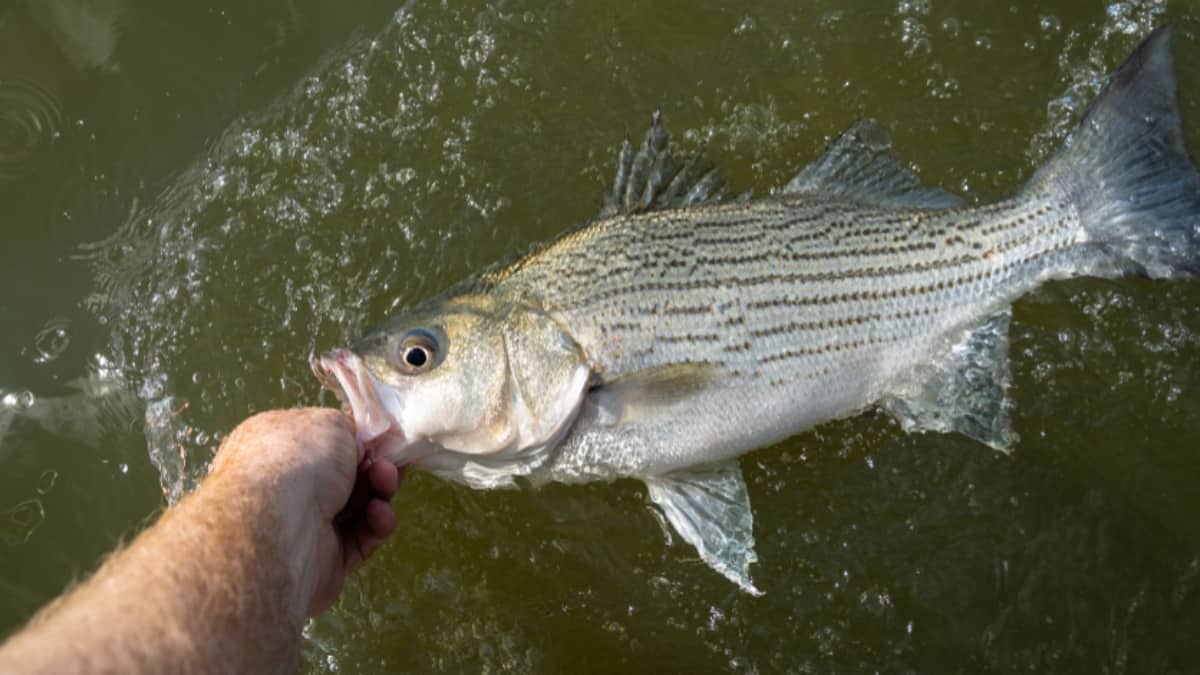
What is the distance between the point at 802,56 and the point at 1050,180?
4.64ft

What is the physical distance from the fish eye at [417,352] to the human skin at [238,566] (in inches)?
10.8

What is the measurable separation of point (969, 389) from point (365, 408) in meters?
2.09

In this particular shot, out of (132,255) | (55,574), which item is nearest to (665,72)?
(132,255)

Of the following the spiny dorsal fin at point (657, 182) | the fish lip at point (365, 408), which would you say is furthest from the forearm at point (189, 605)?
the spiny dorsal fin at point (657, 182)

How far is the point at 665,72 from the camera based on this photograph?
4.34m

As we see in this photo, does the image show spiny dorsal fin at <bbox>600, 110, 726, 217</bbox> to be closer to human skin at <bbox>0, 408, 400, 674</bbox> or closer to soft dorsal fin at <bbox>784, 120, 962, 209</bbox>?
soft dorsal fin at <bbox>784, 120, 962, 209</bbox>

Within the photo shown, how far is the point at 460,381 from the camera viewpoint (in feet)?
9.66

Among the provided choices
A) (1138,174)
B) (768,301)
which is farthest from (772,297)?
(1138,174)

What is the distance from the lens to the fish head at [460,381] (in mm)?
2891

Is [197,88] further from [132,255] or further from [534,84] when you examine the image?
[534,84]

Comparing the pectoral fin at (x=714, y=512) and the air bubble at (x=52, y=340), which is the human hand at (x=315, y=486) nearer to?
the pectoral fin at (x=714, y=512)

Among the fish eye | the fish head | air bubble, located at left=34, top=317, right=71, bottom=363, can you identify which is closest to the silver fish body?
the fish head

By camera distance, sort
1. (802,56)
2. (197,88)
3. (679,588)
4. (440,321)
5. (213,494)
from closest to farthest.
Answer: (213,494) < (440,321) < (679,588) < (802,56) < (197,88)

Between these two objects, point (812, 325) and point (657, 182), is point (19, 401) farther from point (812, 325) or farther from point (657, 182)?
point (812, 325)
